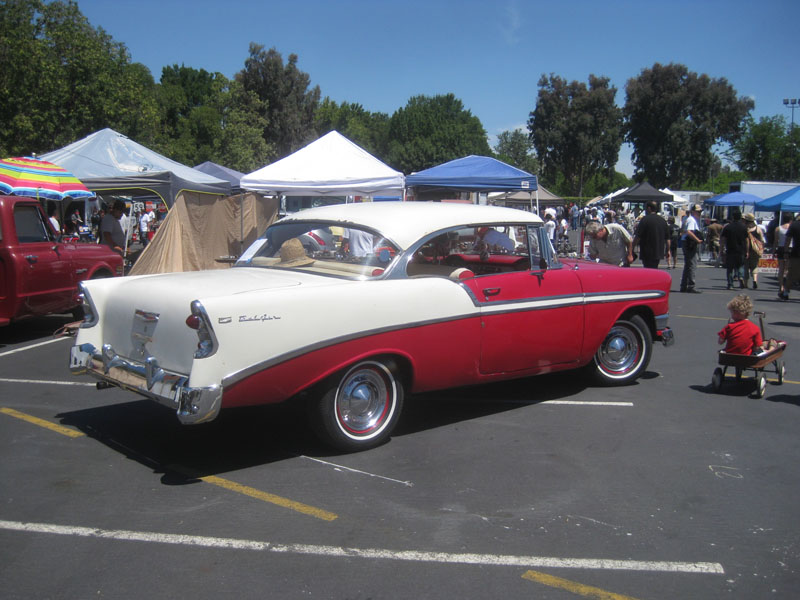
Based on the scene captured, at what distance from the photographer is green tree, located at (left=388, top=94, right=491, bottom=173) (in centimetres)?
7644

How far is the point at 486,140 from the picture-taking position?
9406cm

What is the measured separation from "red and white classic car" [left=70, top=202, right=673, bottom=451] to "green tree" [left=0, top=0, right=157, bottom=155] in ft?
90.2

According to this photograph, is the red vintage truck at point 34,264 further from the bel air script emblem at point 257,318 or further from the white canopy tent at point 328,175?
the bel air script emblem at point 257,318

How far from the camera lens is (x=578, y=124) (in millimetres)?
66938

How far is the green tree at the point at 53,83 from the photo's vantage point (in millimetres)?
28250

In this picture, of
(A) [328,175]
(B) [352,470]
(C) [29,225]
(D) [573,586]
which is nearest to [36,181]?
(C) [29,225]

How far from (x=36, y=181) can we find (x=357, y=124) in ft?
239

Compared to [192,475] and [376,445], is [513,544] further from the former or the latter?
[192,475]

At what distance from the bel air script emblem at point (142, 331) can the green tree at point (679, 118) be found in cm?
6354

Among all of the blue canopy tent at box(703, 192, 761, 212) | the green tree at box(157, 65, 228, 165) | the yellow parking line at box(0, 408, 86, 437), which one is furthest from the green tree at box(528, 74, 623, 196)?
the yellow parking line at box(0, 408, 86, 437)

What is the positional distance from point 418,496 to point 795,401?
14.3 feet

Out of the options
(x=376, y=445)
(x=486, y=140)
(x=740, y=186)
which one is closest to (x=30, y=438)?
(x=376, y=445)

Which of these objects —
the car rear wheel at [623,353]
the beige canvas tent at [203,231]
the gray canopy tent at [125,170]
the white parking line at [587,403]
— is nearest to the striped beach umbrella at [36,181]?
the gray canopy tent at [125,170]

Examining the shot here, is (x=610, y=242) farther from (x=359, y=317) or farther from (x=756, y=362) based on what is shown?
(x=359, y=317)
